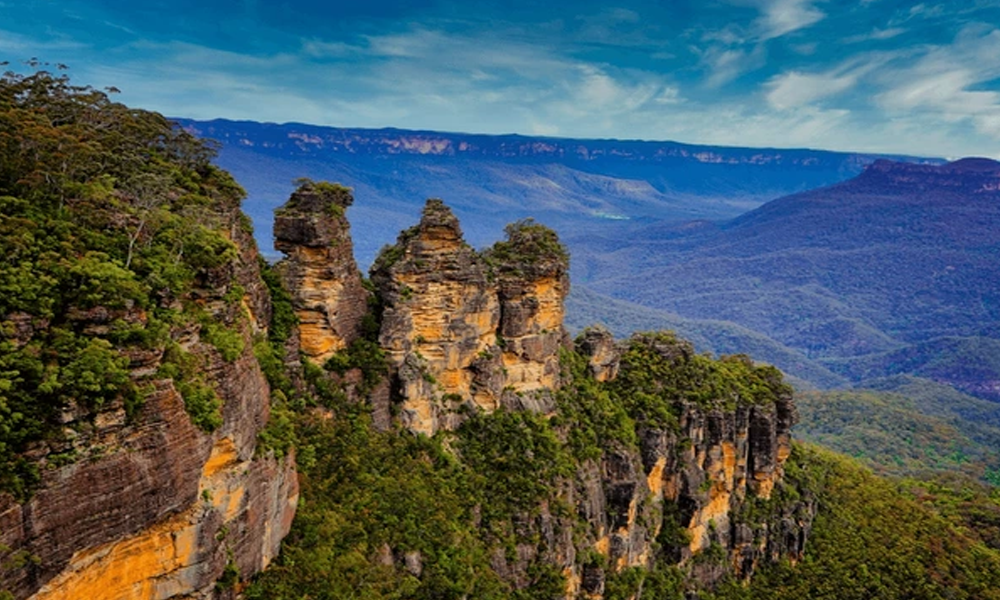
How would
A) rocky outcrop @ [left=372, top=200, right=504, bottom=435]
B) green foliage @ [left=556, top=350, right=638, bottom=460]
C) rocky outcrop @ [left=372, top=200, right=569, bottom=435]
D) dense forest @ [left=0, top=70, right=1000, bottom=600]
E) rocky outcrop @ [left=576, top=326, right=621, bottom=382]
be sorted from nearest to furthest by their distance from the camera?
dense forest @ [left=0, top=70, right=1000, bottom=600] < rocky outcrop @ [left=372, top=200, right=504, bottom=435] < rocky outcrop @ [left=372, top=200, right=569, bottom=435] < green foliage @ [left=556, top=350, right=638, bottom=460] < rocky outcrop @ [left=576, top=326, right=621, bottom=382]

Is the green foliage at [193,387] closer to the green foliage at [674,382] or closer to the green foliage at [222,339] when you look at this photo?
the green foliage at [222,339]

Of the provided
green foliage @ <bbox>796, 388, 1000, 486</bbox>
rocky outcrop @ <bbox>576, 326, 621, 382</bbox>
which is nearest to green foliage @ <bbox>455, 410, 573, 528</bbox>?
rocky outcrop @ <bbox>576, 326, 621, 382</bbox>

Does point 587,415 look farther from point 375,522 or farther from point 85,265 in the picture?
point 85,265

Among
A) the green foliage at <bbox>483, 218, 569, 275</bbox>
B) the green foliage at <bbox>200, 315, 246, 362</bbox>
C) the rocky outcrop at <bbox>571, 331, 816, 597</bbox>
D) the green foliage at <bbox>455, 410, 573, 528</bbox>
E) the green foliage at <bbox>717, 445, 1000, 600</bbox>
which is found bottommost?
the green foliage at <bbox>717, 445, 1000, 600</bbox>

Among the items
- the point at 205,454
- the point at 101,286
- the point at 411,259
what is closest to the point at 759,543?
the point at 411,259

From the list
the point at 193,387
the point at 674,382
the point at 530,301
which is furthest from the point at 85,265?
the point at 674,382

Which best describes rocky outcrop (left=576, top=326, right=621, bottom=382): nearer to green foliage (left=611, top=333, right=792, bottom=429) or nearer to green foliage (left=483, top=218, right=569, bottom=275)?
green foliage (left=611, top=333, right=792, bottom=429)

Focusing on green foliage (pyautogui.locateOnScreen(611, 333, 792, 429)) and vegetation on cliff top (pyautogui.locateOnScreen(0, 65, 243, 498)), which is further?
green foliage (pyautogui.locateOnScreen(611, 333, 792, 429))

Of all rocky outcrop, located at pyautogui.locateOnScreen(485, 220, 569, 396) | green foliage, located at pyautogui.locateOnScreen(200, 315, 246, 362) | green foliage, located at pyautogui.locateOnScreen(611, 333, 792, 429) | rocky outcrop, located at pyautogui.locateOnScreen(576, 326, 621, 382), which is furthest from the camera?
Result: rocky outcrop, located at pyautogui.locateOnScreen(576, 326, 621, 382)
